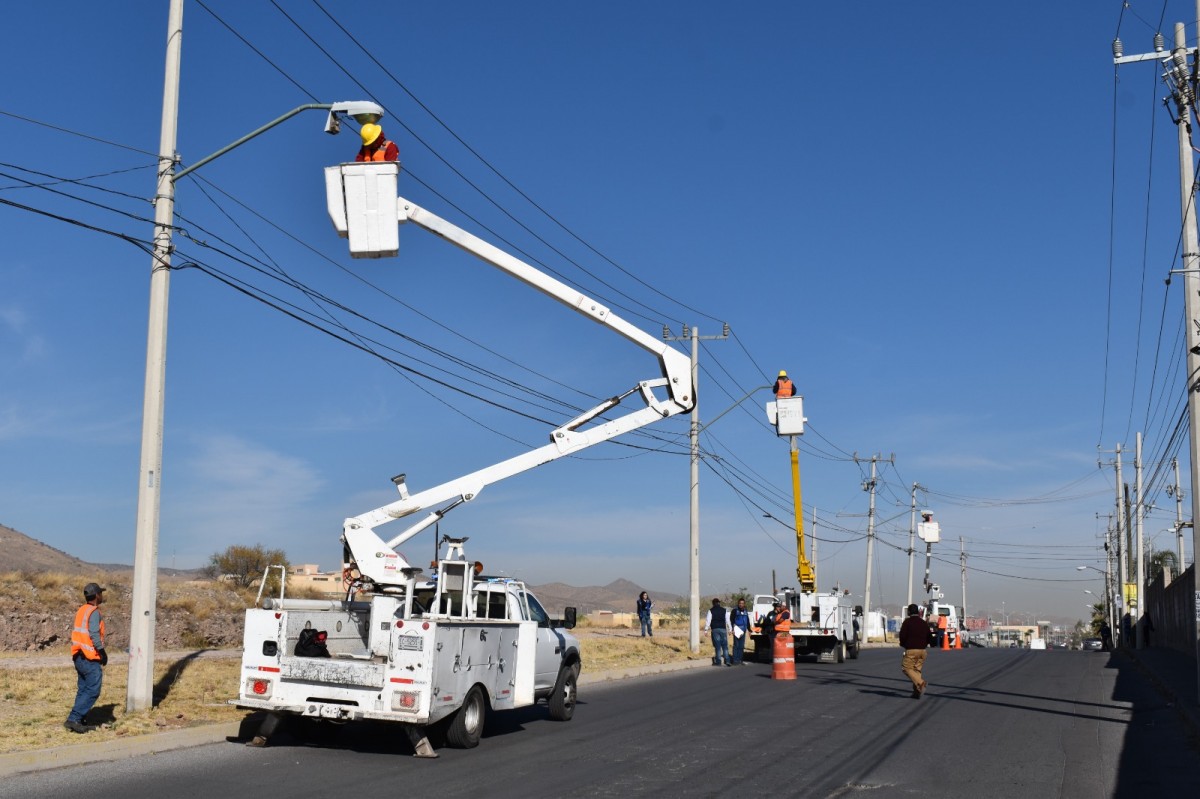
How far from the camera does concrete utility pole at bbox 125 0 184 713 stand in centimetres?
1384

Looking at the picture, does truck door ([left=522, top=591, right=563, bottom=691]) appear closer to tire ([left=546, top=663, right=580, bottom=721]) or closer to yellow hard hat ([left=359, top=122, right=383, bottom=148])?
tire ([left=546, top=663, right=580, bottom=721])

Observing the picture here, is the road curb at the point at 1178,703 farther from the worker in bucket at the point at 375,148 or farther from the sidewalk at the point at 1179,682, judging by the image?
the worker in bucket at the point at 375,148

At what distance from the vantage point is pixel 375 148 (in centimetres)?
1411

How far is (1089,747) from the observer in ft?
45.0

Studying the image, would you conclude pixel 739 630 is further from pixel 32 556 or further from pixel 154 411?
pixel 32 556

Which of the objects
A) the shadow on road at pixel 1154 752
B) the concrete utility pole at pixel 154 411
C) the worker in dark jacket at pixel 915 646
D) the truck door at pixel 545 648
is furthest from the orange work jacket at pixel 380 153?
the worker in dark jacket at pixel 915 646

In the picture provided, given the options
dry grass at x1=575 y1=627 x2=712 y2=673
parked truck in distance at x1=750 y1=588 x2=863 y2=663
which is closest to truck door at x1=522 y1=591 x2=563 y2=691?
dry grass at x1=575 y1=627 x2=712 y2=673

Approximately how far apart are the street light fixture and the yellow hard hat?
0.37ft

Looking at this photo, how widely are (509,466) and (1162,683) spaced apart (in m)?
15.7

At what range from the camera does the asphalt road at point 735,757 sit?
1038 centimetres

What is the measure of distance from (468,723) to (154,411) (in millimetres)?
5666

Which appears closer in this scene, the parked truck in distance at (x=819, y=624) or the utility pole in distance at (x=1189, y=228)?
the utility pole in distance at (x=1189, y=228)

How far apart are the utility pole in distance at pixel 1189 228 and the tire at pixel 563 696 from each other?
9919 mm

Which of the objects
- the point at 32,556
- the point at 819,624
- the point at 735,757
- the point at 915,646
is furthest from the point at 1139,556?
the point at 32,556
